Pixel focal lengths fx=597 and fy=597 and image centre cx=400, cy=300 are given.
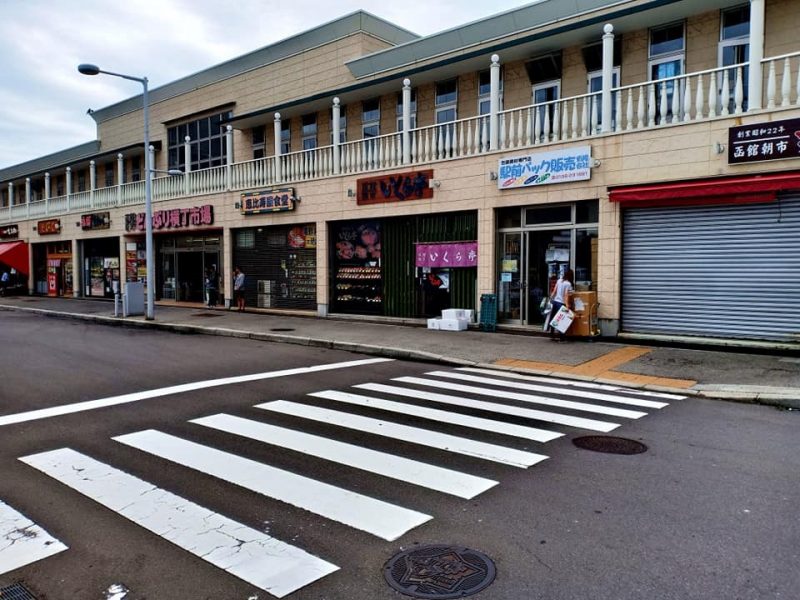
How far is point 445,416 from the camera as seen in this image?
7320 mm

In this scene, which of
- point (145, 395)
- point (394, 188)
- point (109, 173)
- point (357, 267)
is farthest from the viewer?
point (109, 173)

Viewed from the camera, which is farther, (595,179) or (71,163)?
(71,163)

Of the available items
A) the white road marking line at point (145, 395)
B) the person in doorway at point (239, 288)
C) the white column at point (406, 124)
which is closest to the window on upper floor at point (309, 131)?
the person in doorway at point (239, 288)

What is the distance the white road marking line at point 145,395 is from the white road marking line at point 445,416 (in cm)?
184

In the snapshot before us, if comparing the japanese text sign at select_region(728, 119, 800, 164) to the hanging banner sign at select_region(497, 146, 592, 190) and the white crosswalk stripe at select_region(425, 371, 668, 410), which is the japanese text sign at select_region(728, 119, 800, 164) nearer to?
the hanging banner sign at select_region(497, 146, 592, 190)

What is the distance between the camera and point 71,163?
114ft

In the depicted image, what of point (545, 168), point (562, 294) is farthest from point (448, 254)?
point (562, 294)

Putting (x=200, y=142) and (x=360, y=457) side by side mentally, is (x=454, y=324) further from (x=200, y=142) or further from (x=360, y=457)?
(x=200, y=142)

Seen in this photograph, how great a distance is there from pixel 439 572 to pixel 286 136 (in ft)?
74.4

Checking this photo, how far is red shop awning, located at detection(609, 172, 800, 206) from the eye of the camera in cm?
1164

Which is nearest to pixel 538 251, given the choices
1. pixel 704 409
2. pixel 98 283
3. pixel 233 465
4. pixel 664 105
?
pixel 664 105

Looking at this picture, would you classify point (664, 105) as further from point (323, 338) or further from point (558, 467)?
point (558, 467)

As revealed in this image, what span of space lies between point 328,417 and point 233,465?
1.86 metres

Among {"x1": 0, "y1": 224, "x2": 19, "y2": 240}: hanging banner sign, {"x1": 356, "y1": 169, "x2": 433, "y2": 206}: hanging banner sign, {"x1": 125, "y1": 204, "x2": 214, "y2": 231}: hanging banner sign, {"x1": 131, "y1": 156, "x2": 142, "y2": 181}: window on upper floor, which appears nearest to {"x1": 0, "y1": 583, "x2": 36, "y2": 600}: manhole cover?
{"x1": 356, "y1": 169, "x2": 433, "y2": 206}: hanging banner sign
